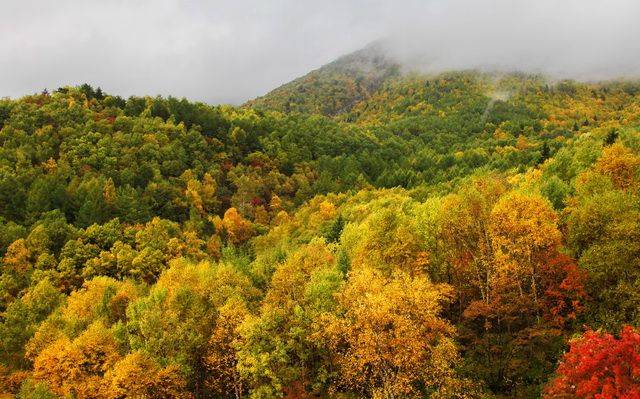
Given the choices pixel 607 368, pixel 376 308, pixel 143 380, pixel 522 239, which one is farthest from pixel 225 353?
pixel 607 368

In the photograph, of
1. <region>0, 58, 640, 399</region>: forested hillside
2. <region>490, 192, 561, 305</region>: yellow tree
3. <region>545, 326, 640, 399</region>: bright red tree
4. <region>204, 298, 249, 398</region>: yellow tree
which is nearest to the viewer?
<region>545, 326, 640, 399</region>: bright red tree

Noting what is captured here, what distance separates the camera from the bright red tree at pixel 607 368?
26.5 meters

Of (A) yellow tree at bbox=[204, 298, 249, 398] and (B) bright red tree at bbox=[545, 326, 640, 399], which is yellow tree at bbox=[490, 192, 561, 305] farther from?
(A) yellow tree at bbox=[204, 298, 249, 398]

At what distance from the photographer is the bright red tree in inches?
1045

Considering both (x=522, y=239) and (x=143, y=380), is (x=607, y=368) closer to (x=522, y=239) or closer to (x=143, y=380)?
(x=522, y=239)

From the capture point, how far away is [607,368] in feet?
91.1

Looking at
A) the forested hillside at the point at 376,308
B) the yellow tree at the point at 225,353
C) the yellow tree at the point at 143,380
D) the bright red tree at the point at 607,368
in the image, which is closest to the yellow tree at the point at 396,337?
the forested hillside at the point at 376,308

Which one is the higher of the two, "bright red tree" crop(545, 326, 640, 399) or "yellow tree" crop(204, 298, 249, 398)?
"bright red tree" crop(545, 326, 640, 399)

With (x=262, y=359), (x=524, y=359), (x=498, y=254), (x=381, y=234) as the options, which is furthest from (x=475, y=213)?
(x=262, y=359)

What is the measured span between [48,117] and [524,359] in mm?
161257

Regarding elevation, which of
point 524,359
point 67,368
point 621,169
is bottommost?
point 524,359

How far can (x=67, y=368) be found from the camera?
60781 mm

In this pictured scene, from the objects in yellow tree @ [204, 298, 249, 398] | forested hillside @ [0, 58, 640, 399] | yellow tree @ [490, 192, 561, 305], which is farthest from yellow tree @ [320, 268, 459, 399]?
yellow tree @ [204, 298, 249, 398]

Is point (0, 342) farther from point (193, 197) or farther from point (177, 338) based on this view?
point (193, 197)
